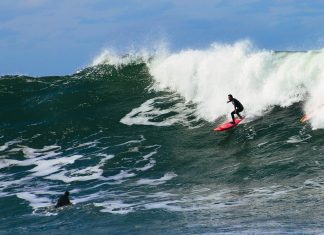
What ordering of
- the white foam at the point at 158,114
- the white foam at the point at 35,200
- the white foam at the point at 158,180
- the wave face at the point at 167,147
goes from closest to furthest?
the wave face at the point at 167,147
the white foam at the point at 35,200
the white foam at the point at 158,180
the white foam at the point at 158,114

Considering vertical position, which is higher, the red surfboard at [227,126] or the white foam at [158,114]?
the white foam at [158,114]

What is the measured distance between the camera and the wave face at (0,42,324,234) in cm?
1384

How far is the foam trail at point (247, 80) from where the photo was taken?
2639 cm

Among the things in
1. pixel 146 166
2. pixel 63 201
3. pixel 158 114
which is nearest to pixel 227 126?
pixel 146 166

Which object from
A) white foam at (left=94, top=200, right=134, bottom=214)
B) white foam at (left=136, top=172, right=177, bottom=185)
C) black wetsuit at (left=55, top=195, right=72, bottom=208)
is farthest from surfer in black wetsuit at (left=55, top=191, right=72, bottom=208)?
white foam at (left=136, top=172, right=177, bottom=185)

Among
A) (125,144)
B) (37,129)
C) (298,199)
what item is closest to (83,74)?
(37,129)

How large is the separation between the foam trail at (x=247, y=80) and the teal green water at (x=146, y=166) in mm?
891

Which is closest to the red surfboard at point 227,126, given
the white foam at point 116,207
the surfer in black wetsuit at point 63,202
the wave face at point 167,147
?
the wave face at point 167,147

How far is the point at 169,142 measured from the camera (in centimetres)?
2406

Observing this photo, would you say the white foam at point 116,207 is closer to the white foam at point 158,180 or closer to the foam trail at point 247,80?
the white foam at point 158,180

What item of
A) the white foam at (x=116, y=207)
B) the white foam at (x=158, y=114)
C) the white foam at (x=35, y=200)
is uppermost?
the white foam at (x=158, y=114)

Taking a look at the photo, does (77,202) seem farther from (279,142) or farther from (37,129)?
(37,129)

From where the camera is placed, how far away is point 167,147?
76.7ft

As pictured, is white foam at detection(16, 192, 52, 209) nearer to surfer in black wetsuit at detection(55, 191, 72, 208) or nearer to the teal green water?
the teal green water
